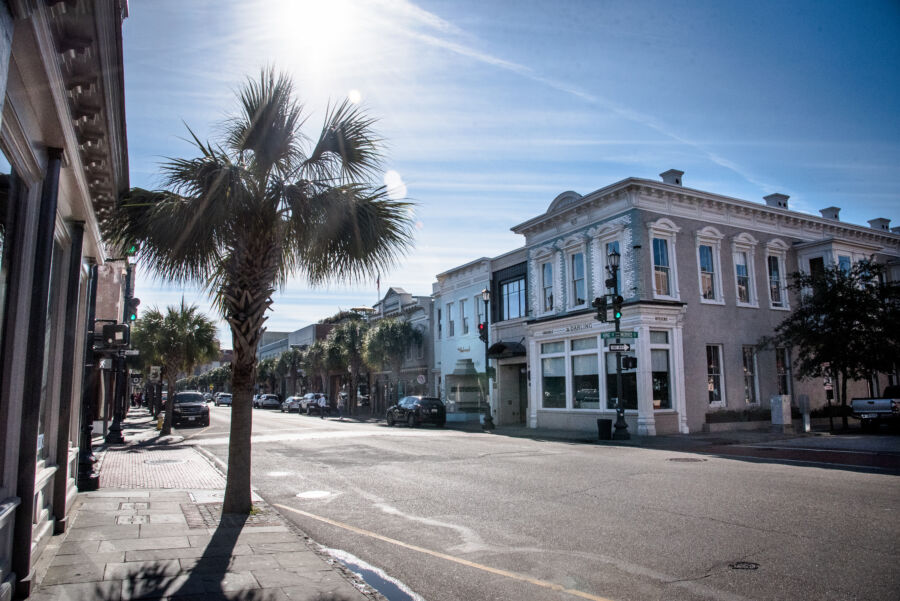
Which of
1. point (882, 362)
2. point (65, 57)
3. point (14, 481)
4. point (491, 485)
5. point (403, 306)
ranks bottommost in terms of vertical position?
point (491, 485)

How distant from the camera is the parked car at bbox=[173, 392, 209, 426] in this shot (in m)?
28.4

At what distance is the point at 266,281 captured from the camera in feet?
27.2

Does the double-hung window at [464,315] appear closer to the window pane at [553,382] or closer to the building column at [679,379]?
the window pane at [553,382]

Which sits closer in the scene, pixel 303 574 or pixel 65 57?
pixel 65 57

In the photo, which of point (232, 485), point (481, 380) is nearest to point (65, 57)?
point (232, 485)

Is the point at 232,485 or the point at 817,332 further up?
the point at 817,332

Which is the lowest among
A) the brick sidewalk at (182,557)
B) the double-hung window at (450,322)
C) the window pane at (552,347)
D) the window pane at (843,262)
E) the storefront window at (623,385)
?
the brick sidewalk at (182,557)

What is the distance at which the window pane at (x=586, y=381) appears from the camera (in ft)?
80.8

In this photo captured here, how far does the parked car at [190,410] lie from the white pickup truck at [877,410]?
26.7 metres

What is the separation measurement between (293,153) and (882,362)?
69.5ft

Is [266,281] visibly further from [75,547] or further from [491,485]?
[491,485]

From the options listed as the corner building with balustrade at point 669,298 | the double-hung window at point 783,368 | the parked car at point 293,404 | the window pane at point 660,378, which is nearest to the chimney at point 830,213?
the corner building with balustrade at point 669,298

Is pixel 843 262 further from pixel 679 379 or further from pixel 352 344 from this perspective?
pixel 352 344

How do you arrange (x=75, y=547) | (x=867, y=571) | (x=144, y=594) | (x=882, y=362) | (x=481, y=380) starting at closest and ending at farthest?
(x=144, y=594), (x=867, y=571), (x=75, y=547), (x=882, y=362), (x=481, y=380)
